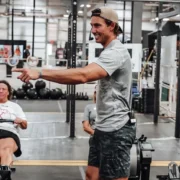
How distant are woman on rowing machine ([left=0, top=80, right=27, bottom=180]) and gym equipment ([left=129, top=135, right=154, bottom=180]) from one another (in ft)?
3.36

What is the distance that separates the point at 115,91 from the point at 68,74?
0.31 metres

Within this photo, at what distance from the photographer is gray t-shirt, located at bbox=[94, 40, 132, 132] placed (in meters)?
1.78

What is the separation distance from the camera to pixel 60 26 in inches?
752

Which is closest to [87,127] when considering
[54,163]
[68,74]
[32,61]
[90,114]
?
[90,114]

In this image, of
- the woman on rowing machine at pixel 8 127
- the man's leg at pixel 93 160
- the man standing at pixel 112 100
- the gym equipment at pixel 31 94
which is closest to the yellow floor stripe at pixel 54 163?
the woman on rowing machine at pixel 8 127

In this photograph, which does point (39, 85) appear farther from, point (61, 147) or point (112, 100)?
point (112, 100)

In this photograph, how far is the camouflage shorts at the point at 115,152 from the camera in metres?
1.86

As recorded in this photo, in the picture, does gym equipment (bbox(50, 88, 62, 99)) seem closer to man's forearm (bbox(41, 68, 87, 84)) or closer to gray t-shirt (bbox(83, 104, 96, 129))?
gray t-shirt (bbox(83, 104, 96, 129))

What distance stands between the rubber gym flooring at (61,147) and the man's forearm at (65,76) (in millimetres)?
2227

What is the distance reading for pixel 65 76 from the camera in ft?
5.24

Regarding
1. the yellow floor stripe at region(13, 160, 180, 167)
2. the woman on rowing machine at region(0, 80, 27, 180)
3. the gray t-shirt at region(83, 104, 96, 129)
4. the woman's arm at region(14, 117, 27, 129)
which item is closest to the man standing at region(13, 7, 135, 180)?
the woman on rowing machine at region(0, 80, 27, 180)

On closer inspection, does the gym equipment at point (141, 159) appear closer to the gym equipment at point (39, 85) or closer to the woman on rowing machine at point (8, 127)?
the woman on rowing machine at point (8, 127)

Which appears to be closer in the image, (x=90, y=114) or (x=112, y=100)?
(x=112, y=100)

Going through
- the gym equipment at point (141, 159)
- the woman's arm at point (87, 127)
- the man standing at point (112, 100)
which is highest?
the man standing at point (112, 100)
